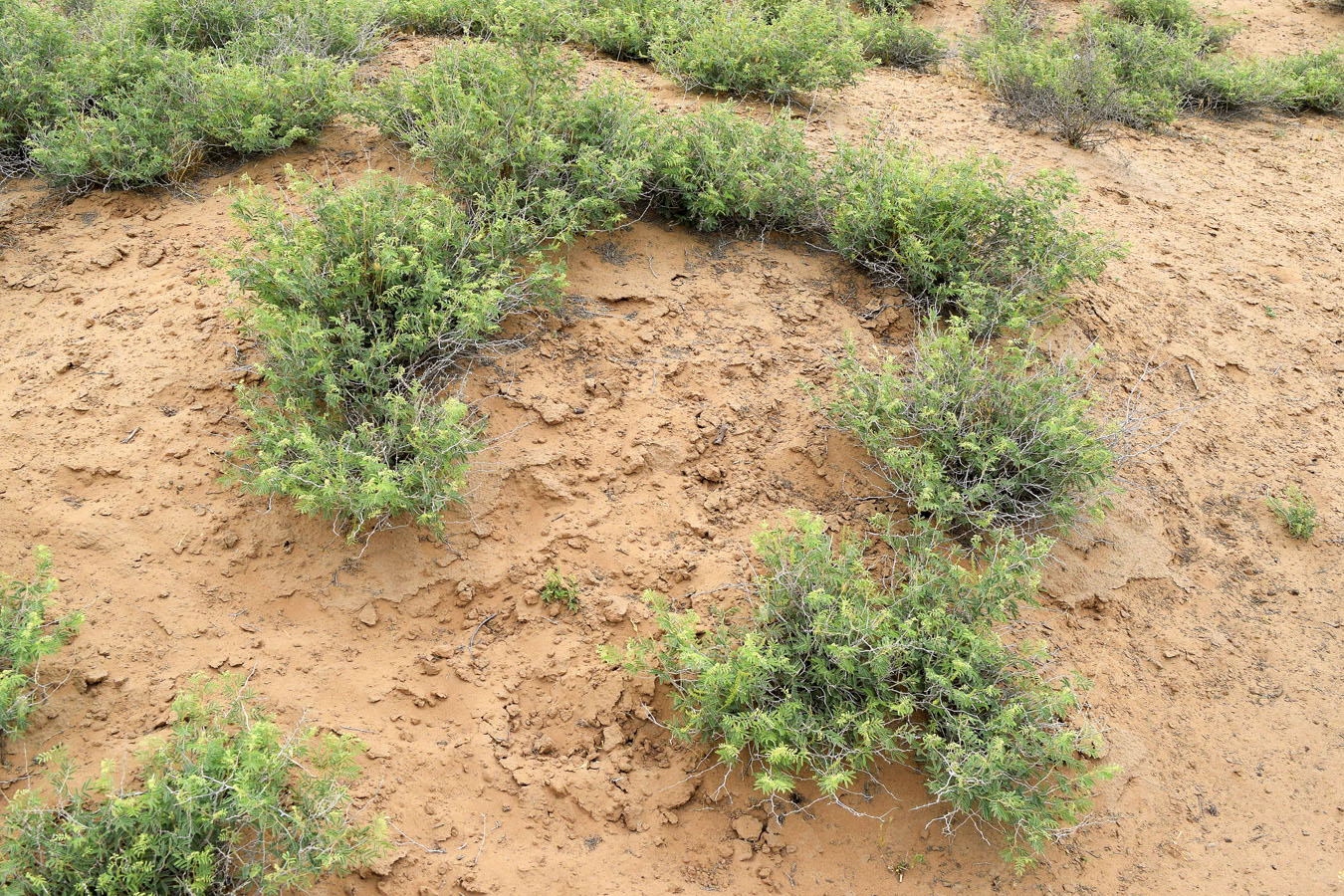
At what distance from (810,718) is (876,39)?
5.90 metres

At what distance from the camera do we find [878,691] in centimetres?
295

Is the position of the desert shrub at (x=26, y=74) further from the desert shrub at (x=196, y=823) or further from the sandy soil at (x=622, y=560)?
the desert shrub at (x=196, y=823)

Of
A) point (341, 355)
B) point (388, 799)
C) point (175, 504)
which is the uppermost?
point (341, 355)

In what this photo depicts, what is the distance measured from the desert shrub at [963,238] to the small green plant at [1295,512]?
1.29m

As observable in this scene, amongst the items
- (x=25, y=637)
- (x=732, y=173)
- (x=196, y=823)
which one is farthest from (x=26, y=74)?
(x=196, y=823)

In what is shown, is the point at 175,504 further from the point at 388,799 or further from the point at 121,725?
the point at 388,799

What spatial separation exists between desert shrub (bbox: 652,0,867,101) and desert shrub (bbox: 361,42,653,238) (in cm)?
117

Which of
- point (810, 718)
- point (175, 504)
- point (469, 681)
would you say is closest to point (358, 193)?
point (175, 504)

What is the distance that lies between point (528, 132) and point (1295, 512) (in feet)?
12.2

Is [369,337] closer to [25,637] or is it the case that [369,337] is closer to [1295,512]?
[25,637]

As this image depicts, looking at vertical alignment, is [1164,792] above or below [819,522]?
below

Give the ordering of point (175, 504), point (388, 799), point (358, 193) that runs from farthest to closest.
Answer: point (358, 193)
point (175, 504)
point (388, 799)

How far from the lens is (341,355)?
11.5 ft

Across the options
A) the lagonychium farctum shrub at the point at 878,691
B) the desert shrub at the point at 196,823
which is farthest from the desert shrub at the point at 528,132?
the desert shrub at the point at 196,823
